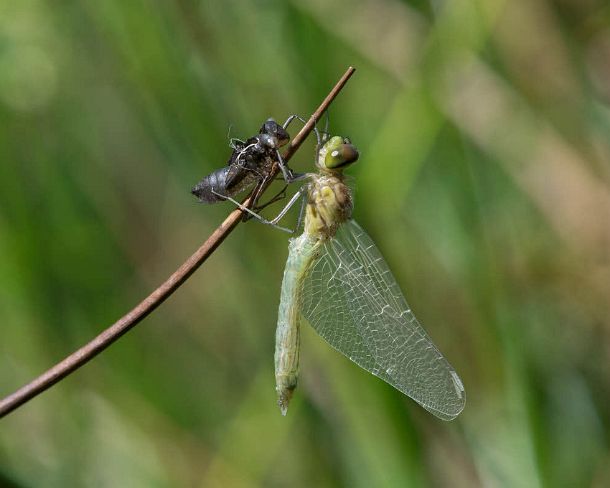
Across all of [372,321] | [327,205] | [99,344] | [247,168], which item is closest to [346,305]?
[372,321]

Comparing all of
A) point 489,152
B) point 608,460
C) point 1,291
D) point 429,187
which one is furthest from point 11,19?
point 608,460

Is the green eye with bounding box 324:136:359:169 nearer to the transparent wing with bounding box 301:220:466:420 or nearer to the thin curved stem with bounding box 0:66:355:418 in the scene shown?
the transparent wing with bounding box 301:220:466:420

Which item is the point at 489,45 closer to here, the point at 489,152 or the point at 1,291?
the point at 489,152

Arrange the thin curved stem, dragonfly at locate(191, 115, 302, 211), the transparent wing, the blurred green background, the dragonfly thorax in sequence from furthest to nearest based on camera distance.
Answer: the blurred green background → the dragonfly thorax → the transparent wing → dragonfly at locate(191, 115, 302, 211) → the thin curved stem

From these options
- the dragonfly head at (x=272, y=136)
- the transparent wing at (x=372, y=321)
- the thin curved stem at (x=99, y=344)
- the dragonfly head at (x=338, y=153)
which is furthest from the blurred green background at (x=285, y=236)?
the thin curved stem at (x=99, y=344)

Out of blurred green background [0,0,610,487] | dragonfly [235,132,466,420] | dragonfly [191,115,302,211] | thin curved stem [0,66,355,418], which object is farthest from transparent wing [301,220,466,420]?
thin curved stem [0,66,355,418]
